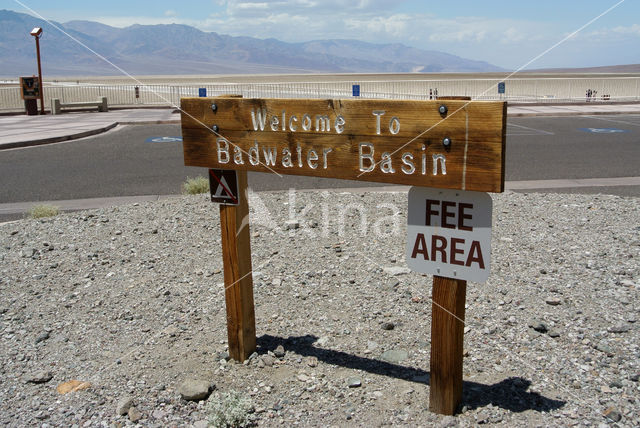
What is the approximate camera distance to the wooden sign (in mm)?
3057

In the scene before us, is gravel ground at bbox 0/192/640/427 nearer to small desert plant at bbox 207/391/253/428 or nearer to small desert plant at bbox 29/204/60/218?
small desert plant at bbox 207/391/253/428

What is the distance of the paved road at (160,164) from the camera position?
10.6 meters

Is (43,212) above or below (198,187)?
below

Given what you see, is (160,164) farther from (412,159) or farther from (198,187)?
(412,159)

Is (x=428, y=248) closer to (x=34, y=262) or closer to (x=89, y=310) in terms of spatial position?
(x=89, y=310)

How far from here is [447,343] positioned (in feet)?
10.9

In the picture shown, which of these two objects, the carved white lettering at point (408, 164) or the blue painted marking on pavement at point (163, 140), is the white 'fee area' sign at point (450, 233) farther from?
the blue painted marking on pavement at point (163, 140)

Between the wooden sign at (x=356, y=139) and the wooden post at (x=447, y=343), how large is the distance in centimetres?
54

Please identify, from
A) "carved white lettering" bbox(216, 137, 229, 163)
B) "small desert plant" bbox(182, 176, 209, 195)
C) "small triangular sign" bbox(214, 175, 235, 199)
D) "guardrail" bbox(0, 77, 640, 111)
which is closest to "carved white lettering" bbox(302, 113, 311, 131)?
"carved white lettering" bbox(216, 137, 229, 163)

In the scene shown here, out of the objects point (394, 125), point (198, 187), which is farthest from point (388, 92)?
point (394, 125)

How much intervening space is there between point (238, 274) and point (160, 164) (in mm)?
9694

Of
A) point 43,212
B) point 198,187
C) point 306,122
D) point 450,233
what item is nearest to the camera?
point 450,233

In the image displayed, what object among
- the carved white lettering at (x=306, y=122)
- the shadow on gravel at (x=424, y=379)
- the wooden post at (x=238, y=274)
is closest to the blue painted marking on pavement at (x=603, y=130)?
the shadow on gravel at (x=424, y=379)

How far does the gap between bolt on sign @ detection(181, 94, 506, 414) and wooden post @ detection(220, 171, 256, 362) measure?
0.01 meters
